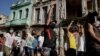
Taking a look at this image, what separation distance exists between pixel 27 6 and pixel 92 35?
2221 cm

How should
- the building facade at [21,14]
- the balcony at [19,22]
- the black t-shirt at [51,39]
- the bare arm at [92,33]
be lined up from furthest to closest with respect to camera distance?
1. the building facade at [21,14]
2. the balcony at [19,22]
3. the black t-shirt at [51,39]
4. the bare arm at [92,33]

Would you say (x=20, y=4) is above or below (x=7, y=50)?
above

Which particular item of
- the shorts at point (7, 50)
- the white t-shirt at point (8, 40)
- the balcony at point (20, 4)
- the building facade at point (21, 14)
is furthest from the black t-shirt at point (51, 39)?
the balcony at point (20, 4)

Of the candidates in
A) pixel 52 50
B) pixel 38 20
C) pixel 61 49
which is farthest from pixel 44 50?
pixel 38 20

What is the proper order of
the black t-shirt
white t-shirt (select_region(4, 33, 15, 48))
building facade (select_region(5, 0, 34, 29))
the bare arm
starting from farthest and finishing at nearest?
building facade (select_region(5, 0, 34, 29)) → white t-shirt (select_region(4, 33, 15, 48)) → the black t-shirt → the bare arm

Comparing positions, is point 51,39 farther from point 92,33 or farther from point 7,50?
point 92,33

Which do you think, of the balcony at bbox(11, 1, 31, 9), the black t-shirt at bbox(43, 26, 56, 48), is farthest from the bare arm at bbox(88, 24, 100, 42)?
the balcony at bbox(11, 1, 31, 9)

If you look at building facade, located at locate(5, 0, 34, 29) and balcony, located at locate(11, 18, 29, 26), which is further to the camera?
building facade, located at locate(5, 0, 34, 29)

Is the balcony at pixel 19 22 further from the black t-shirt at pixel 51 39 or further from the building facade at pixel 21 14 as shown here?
the black t-shirt at pixel 51 39

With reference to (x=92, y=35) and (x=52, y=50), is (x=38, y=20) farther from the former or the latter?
(x=92, y=35)

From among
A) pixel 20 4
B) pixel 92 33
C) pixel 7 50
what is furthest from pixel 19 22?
pixel 92 33

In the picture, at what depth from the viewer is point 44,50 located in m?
9.56

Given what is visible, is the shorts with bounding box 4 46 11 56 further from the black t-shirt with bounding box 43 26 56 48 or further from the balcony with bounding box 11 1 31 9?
the balcony with bounding box 11 1 31 9

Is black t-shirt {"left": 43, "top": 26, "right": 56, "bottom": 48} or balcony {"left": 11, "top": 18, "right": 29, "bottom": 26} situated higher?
balcony {"left": 11, "top": 18, "right": 29, "bottom": 26}
